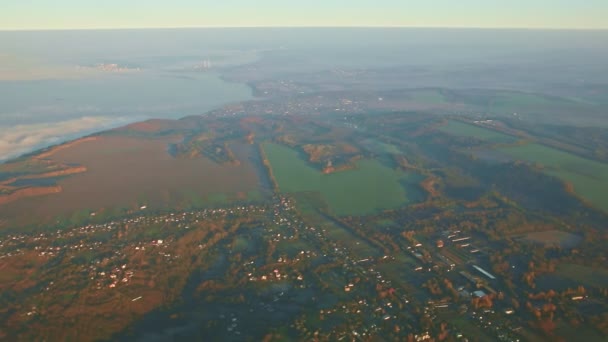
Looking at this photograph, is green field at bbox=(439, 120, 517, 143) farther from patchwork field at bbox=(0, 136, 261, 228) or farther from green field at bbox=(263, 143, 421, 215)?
patchwork field at bbox=(0, 136, 261, 228)

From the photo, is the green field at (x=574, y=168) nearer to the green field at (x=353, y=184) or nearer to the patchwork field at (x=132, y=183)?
the green field at (x=353, y=184)

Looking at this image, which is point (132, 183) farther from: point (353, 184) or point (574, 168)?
point (574, 168)

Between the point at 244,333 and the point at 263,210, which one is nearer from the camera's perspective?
the point at 244,333

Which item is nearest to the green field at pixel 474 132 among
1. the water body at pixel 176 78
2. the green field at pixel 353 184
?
the green field at pixel 353 184

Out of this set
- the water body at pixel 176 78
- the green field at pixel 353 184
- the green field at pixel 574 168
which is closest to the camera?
the green field at pixel 353 184

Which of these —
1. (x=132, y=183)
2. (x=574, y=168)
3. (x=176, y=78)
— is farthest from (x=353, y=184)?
(x=176, y=78)

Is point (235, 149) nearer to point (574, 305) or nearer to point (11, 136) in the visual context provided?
point (11, 136)

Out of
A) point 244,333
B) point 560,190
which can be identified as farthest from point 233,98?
point 244,333
